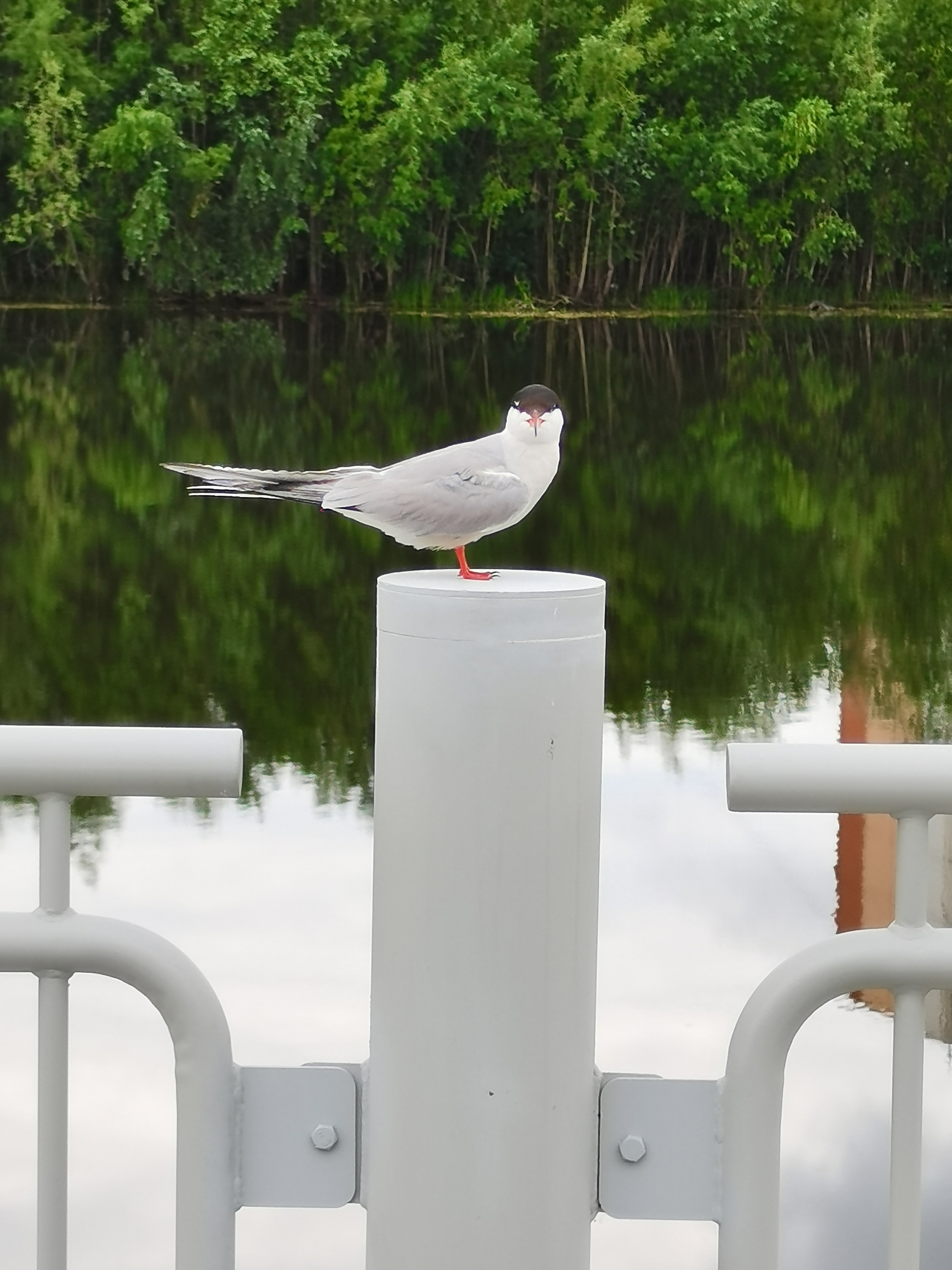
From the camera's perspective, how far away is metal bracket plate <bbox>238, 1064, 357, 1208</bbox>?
1574 mm

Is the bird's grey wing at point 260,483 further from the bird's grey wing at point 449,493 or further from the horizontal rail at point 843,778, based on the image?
the horizontal rail at point 843,778

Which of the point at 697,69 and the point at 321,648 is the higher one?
the point at 697,69

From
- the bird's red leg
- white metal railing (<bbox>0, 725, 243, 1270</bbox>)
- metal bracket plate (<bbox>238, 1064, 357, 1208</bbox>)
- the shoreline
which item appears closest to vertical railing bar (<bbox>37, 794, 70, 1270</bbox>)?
white metal railing (<bbox>0, 725, 243, 1270</bbox>)

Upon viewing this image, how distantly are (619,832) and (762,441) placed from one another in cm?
1817

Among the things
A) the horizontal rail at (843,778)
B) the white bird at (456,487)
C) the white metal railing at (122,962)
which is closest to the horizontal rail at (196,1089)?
the white metal railing at (122,962)

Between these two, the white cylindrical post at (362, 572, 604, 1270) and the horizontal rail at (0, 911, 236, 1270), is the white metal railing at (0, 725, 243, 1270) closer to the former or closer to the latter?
the horizontal rail at (0, 911, 236, 1270)

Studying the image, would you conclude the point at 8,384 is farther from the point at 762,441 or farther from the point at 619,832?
the point at 619,832

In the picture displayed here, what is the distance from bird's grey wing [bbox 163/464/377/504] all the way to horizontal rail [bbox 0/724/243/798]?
346 mm

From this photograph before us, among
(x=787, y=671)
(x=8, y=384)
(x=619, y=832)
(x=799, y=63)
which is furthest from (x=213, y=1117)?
(x=799, y=63)

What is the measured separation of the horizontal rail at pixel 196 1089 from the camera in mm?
1539

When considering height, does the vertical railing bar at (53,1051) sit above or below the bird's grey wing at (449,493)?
below

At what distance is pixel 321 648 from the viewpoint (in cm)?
1389

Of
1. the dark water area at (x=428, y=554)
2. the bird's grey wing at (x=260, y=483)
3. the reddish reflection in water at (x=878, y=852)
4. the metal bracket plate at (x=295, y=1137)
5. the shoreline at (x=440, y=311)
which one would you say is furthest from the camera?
the shoreline at (x=440, y=311)

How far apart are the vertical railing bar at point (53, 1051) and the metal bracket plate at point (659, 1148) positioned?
403 millimetres
